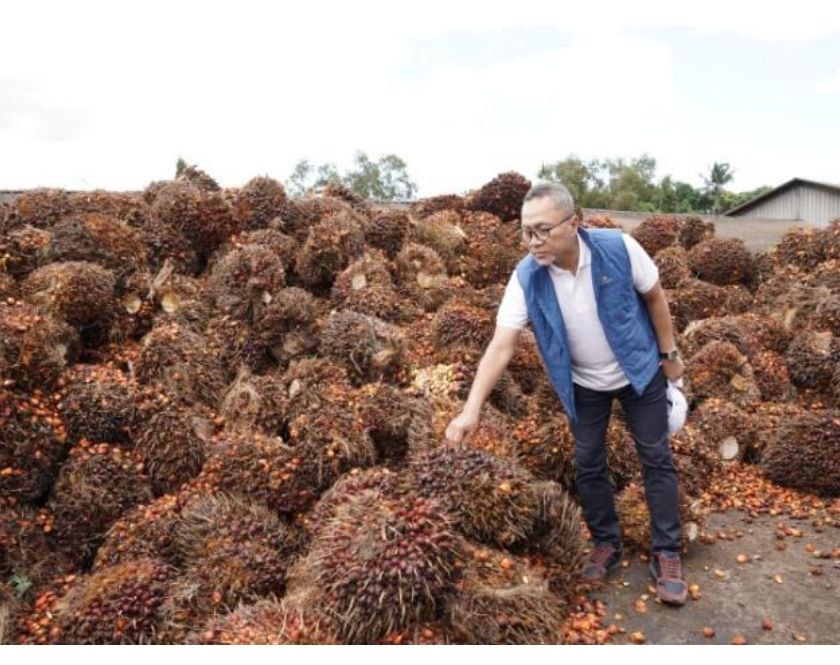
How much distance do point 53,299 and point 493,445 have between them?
13.0 feet

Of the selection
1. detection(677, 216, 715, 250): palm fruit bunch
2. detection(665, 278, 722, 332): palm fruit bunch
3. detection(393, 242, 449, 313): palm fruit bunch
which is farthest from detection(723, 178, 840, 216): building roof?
detection(393, 242, 449, 313): palm fruit bunch

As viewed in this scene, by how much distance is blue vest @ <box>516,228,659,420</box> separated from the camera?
139 inches

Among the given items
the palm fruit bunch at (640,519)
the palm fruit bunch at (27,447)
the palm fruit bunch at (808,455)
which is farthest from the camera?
the palm fruit bunch at (808,455)

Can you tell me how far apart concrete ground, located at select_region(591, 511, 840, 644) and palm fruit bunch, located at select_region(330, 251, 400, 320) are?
137 inches

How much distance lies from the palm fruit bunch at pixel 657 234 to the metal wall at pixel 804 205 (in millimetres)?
19278

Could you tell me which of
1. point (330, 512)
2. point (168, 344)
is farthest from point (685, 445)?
point (168, 344)

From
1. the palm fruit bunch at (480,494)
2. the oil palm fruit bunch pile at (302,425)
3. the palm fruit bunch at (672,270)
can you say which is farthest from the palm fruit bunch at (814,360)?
the palm fruit bunch at (480,494)

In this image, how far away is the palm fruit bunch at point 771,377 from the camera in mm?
7000

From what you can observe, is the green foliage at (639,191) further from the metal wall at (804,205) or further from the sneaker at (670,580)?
the sneaker at (670,580)

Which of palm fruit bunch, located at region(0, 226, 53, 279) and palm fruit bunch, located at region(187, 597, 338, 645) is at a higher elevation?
palm fruit bunch, located at region(0, 226, 53, 279)

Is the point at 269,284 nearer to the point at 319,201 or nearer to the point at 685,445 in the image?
the point at 319,201

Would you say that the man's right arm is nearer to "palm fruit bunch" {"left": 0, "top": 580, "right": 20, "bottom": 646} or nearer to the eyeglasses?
the eyeglasses

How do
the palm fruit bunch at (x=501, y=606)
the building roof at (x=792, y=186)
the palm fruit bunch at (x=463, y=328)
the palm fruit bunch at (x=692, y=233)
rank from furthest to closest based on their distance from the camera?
1. the building roof at (x=792, y=186)
2. the palm fruit bunch at (x=692, y=233)
3. the palm fruit bunch at (x=463, y=328)
4. the palm fruit bunch at (x=501, y=606)

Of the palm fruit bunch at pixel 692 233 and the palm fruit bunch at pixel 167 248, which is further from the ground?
the palm fruit bunch at pixel 167 248
